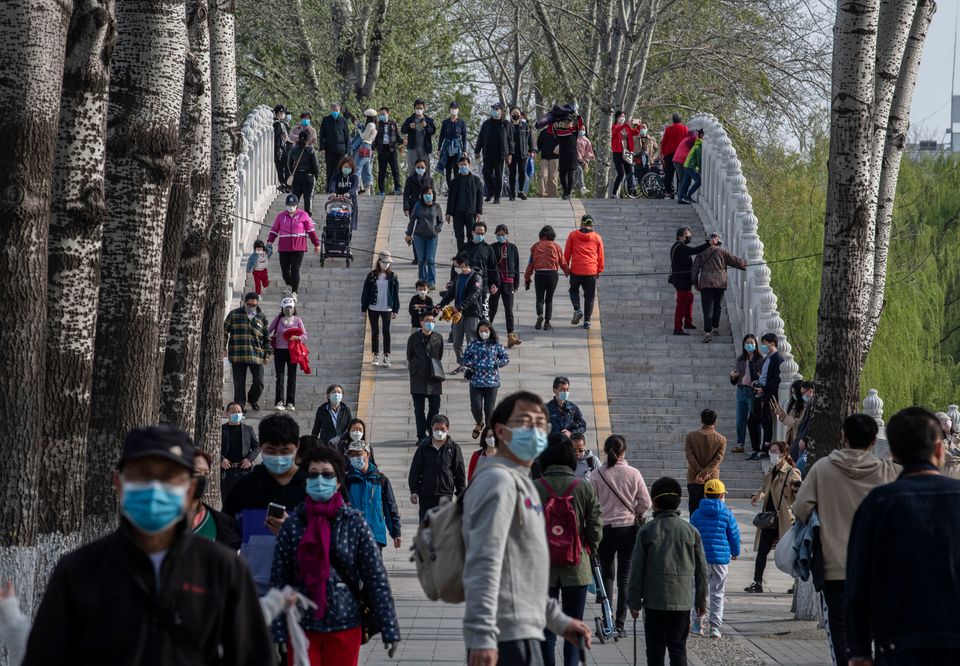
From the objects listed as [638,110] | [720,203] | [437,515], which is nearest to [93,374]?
[437,515]

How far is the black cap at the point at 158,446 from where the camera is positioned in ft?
15.7

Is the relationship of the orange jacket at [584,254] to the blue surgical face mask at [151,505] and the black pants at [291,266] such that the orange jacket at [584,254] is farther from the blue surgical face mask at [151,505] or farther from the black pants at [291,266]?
the blue surgical face mask at [151,505]

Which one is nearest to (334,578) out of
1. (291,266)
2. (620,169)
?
(291,266)

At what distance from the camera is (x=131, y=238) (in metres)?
10.4

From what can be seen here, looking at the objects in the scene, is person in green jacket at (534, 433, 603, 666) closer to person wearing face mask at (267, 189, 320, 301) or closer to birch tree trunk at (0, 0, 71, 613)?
birch tree trunk at (0, 0, 71, 613)

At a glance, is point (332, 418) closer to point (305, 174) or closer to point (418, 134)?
point (305, 174)

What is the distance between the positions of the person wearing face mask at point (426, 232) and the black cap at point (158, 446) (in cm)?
2181

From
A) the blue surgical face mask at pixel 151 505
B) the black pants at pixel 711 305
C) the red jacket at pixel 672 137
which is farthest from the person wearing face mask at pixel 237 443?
the red jacket at pixel 672 137

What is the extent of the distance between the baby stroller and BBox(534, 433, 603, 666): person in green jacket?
60.1 feet

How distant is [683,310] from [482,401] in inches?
191

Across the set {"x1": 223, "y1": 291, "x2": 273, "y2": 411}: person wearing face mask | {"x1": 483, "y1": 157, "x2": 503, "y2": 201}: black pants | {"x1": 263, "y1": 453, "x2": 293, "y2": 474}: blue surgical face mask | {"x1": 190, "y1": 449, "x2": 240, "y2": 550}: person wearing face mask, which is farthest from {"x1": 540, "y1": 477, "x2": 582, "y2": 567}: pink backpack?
{"x1": 483, "y1": 157, "x2": 503, "y2": 201}: black pants

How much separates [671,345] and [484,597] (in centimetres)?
1955

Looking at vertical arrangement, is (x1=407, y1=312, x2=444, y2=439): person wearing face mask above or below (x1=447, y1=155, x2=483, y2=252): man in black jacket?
below

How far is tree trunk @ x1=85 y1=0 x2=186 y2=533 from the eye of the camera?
34.2 ft
